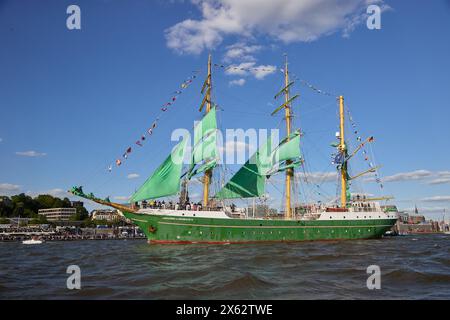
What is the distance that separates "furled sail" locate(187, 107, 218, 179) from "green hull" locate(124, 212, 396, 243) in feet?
23.8

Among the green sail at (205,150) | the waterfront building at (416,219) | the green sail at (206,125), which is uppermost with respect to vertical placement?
the green sail at (206,125)

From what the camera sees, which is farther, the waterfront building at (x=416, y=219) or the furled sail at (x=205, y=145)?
the waterfront building at (x=416, y=219)

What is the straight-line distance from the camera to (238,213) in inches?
1907

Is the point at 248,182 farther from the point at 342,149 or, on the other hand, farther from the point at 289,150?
the point at 342,149

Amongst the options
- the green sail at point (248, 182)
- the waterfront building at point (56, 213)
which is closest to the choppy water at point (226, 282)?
the green sail at point (248, 182)

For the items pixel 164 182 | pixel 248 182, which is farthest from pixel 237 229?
pixel 164 182

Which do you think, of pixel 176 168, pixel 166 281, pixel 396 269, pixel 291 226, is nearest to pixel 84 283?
pixel 166 281

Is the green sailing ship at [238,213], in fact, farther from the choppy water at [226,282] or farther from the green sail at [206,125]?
the choppy water at [226,282]

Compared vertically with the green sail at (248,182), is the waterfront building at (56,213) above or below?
below

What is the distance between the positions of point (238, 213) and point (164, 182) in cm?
1127

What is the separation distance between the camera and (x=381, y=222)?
56250mm

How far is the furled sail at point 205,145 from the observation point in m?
47.9

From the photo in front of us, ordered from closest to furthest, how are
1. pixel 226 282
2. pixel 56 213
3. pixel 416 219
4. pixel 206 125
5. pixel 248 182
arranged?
pixel 226 282, pixel 206 125, pixel 248 182, pixel 56 213, pixel 416 219
